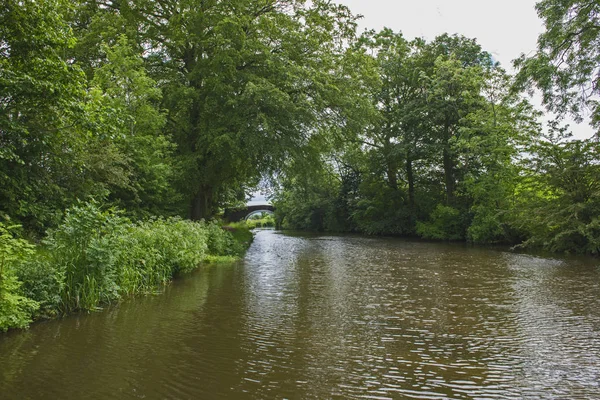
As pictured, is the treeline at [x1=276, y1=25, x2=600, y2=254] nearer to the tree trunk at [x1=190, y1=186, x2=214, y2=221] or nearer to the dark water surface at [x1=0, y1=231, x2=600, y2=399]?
Answer: the tree trunk at [x1=190, y1=186, x2=214, y2=221]

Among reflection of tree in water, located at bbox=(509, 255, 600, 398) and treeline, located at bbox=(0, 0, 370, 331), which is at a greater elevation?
treeline, located at bbox=(0, 0, 370, 331)

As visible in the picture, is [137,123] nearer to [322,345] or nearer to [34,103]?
[34,103]

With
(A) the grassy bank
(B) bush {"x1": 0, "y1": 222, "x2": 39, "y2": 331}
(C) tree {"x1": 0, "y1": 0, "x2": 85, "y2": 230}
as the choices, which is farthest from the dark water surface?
(C) tree {"x1": 0, "y1": 0, "x2": 85, "y2": 230}

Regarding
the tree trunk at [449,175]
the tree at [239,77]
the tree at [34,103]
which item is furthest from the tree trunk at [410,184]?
the tree at [34,103]

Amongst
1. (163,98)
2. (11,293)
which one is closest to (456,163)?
(163,98)

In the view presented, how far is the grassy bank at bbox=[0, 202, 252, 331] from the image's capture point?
5.88 metres

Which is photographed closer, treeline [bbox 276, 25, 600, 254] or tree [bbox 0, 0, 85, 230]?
tree [bbox 0, 0, 85, 230]

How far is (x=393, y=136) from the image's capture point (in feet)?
112

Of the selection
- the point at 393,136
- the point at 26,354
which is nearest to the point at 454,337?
the point at 26,354

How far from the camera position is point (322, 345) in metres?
5.69

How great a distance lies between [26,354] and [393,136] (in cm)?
3182

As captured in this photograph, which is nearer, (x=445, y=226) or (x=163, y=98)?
(x=163, y=98)

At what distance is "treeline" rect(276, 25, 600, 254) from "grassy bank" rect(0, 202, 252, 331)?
37.3 feet

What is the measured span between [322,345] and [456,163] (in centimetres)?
3056
